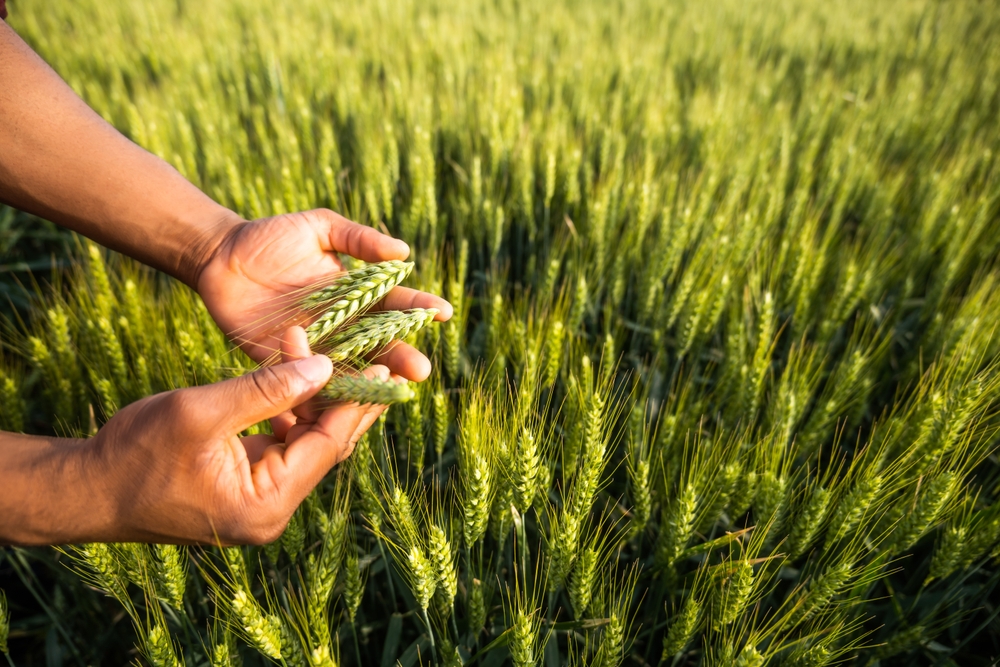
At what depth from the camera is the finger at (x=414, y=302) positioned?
128 centimetres

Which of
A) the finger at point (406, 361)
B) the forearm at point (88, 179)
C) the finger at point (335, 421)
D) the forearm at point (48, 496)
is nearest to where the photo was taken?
the forearm at point (48, 496)

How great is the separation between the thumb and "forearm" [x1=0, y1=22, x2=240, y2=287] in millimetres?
649

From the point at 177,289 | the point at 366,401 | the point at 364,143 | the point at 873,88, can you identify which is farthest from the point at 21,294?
the point at 873,88

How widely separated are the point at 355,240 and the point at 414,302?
10.1 inches

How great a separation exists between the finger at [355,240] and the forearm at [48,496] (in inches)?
27.9

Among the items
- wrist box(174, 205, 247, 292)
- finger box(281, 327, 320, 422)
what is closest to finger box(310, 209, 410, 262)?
wrist box(174, 205, 247, 292)

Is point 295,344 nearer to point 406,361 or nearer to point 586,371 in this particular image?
point 406,361

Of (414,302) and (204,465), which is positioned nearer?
(204,465)

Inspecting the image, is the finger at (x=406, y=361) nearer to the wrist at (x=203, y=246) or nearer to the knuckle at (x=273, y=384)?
the knuckle at (x=273, y=384)

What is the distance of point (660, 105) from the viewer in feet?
10.1

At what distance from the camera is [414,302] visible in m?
1.36

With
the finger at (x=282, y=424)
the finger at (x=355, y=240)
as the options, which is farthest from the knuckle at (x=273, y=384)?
the finger at (x=355, y=240)

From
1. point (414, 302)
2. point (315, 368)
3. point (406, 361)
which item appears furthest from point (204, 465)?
point (414, 302)

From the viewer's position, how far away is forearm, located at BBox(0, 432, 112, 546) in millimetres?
945
